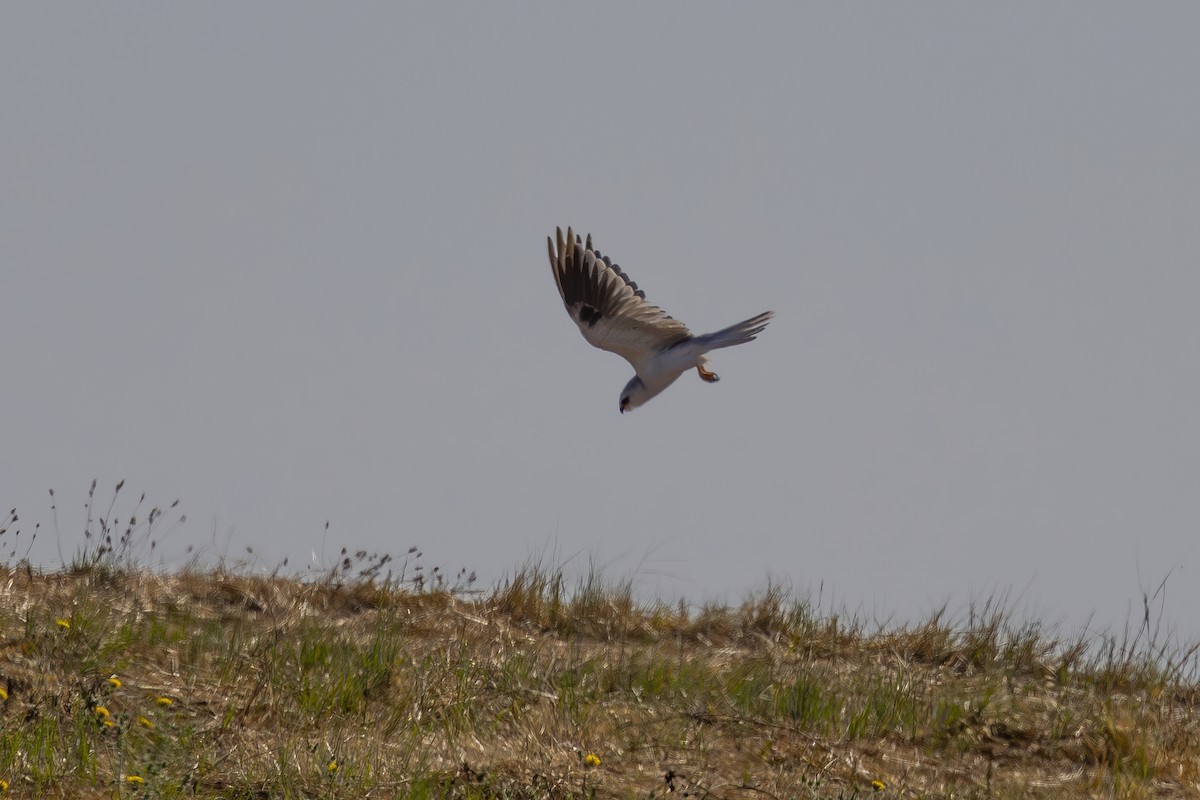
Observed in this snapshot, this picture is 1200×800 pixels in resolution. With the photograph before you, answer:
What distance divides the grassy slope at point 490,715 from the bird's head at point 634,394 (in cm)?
234

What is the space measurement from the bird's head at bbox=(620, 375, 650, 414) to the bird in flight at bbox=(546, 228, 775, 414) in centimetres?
31

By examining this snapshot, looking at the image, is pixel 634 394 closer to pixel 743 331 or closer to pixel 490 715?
pixel 743 331

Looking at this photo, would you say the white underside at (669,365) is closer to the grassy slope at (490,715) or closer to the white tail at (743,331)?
the white tail at (743,331)

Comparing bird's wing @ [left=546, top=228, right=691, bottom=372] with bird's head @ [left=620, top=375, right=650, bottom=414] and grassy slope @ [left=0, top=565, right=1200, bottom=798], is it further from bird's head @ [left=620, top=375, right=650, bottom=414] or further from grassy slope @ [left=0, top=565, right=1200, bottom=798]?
grassy slope @ [left=0, top=565, right=1200, bottom=798]

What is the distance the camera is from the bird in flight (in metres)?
8.66

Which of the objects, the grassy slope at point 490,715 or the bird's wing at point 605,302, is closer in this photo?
the grassy slope at point 490,715

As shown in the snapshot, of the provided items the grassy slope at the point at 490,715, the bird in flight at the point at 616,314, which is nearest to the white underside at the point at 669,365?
the bird in flight at the point at 616,314

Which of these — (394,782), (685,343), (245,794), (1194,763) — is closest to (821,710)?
(1194,763)

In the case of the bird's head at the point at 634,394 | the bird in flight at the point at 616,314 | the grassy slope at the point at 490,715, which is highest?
the bird in flight at the point at 616,314

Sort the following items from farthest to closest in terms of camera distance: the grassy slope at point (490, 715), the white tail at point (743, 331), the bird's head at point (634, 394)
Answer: the bird's head at point (634, 394) < the white tail at point (743, 331) < the grassy slope at point (490, 715)

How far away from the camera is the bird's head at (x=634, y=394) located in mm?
9203

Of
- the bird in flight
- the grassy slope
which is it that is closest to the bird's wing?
the bird in flight

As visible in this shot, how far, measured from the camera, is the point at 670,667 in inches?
240

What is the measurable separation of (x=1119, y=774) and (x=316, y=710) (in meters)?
2.92
